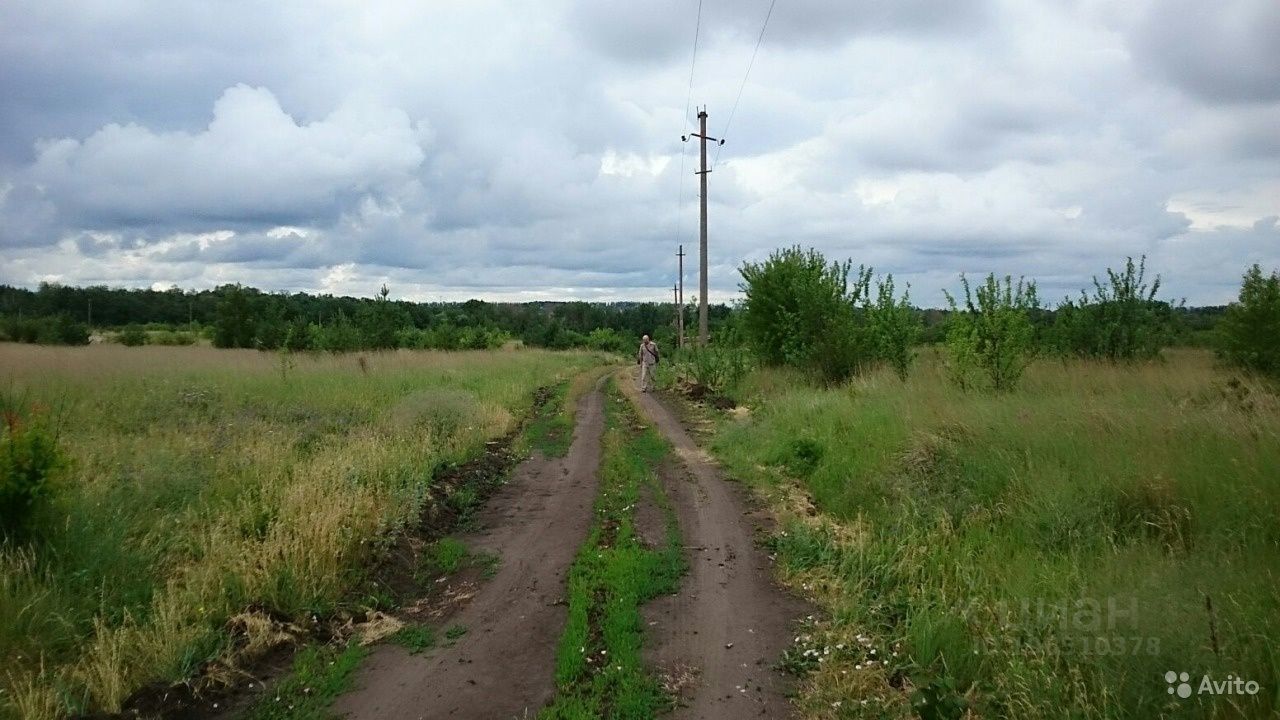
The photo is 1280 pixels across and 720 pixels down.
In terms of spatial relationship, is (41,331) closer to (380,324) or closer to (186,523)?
(380,324)

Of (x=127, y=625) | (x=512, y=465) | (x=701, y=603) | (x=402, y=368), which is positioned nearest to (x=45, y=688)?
(x=127, y=625)

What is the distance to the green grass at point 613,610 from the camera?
169 inches

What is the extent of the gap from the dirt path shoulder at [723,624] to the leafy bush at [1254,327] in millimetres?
11381

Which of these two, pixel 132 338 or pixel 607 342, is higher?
pixel 132 338

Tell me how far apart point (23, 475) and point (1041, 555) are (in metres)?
8.05

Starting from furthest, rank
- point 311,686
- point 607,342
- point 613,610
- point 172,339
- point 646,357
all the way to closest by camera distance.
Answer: point 607,342 < point 172,339 < point 646,357 < point 613,610 < point 311,686

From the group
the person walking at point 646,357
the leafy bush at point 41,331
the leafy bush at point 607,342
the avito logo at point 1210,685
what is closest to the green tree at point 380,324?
the leafy bush at point 41,331

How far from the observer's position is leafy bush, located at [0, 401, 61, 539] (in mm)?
5516

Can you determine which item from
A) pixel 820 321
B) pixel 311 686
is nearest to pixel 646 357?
pixel 820 321

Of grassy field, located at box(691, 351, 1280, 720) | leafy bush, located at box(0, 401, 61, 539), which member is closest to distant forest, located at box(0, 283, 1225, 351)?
grassy field, located at box(691, 351, 1280, 720)

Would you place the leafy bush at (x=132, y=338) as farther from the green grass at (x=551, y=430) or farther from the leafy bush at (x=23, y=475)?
the leafy bush at (x=23, y=475)

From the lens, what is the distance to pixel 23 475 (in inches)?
217

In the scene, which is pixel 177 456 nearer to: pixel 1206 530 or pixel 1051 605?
pixel 1051 605

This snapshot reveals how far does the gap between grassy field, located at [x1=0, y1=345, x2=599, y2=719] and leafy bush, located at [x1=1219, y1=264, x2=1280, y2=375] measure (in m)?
14.6
